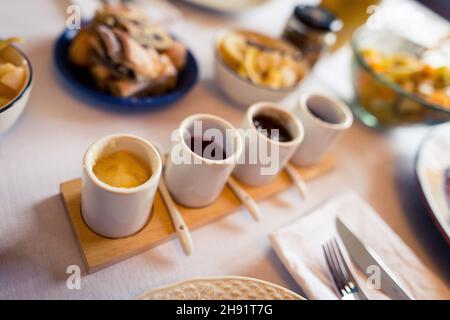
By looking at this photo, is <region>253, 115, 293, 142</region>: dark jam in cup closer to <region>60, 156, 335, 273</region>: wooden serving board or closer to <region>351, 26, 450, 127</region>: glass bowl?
<region>60, 156, 335, 273</region>: wooden serving board

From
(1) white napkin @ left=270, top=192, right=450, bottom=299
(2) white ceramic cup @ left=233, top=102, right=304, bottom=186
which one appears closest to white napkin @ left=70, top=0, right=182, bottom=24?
(2) white ceramic cup @ left=233, top=102, right=304, bottom=186

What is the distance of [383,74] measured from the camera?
2.81 feet

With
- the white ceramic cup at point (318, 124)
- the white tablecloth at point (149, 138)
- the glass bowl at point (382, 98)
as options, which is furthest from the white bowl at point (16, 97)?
the glass bowl at point (382, 98)

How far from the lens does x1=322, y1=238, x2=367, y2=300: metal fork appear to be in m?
0.52

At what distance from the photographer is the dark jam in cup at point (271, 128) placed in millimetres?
611

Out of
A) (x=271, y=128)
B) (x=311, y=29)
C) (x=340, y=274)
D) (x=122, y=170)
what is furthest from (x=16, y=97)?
(x=311, y=29)

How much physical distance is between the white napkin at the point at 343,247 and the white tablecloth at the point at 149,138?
3 centimetres

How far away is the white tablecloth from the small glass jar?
3.9 inches

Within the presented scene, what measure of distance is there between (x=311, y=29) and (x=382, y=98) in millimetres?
257

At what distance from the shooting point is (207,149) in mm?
537

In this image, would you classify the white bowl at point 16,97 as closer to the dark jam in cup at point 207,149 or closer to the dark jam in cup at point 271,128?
the dark jam in cup at point 207,149

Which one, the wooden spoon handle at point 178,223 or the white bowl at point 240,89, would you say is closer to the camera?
the wooden spoon handle at point 178,223

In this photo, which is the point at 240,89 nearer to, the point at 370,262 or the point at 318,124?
the point at 318,124

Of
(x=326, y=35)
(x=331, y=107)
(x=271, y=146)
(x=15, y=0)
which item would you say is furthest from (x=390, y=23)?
(x=15, y=0)
